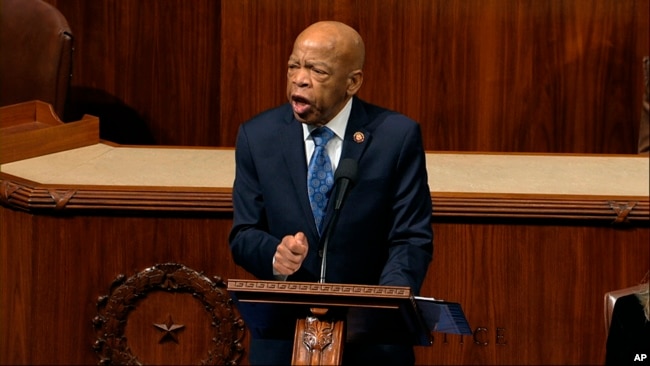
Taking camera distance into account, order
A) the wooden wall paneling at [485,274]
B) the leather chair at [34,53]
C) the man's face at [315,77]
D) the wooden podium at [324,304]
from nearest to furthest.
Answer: the wooden podium at [324,304], the man's face at [315,77], the wooden wall paneling at [485,274], the leather chair at [34,53]

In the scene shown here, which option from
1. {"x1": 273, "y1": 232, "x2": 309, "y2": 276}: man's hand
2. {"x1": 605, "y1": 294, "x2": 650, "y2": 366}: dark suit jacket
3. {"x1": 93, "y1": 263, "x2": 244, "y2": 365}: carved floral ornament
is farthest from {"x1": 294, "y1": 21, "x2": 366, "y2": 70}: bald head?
{"x1": 93, "y1": 263, "x2": 244, "y2": 365}: carved floral ornament

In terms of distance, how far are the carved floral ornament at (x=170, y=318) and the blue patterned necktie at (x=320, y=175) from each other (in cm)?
128

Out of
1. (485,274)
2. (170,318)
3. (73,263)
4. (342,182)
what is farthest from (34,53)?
(342,182)

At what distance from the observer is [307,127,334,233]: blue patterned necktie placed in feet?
12.0

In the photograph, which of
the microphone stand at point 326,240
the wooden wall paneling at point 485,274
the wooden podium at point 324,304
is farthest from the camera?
the wooden wall paneling at point 485,274

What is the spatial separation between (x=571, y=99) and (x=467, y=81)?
397 millimetres

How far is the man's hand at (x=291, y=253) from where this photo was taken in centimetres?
329

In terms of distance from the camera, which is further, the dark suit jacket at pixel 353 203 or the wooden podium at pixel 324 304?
the dark suit jacket at pixel 353 203

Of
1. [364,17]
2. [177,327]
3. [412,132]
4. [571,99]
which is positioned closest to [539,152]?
[571,99]

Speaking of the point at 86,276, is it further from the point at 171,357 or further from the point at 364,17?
the point at 364,17

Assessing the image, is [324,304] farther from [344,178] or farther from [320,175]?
[320,175]

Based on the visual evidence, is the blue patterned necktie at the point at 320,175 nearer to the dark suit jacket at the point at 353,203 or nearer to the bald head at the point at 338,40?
the dark suit jacket at the point at 353,203

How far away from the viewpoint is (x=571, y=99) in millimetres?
5992

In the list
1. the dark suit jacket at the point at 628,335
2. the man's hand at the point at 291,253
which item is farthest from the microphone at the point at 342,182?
the dark suit jacket at the point at 628,335
